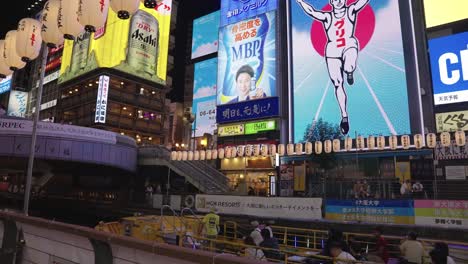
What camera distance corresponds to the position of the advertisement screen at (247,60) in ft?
121

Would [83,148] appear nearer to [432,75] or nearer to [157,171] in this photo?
[157,171]

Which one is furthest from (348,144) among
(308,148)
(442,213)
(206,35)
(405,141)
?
(206,35)

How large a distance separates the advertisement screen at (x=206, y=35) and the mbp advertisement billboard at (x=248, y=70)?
11.6 metres

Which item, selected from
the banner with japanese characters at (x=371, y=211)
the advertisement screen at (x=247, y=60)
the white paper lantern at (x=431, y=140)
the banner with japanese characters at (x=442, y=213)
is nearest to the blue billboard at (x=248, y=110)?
the advertisement screen at (x=247, y=60)

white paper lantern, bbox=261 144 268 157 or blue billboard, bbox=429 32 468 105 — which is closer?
blue billboard, bbox=429 32 468 105

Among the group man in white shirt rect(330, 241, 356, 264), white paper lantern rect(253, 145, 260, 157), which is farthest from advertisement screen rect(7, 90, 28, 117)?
man in white shirt rect(330, 241, 356, 264)

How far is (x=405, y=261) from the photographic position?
941cm

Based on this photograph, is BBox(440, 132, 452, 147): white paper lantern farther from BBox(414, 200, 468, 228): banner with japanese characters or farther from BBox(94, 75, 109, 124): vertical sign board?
BBox(94, 75, 109, 124): vertical sign board

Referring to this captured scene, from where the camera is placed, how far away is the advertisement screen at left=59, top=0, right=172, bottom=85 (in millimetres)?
57938

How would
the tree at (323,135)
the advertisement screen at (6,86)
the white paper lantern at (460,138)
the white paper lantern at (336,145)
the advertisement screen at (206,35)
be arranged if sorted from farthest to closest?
1. the advertisement screen at (6,86)
2. the advertisement screen at (206,35)
3. the tree at (323,135)
4. the white paper lantern at (336,145)
5. the white paper lantern at (460,138)

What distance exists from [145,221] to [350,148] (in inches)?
689

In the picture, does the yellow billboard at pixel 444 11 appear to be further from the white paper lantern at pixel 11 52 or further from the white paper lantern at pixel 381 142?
the white paper lantern at pixel 11 52

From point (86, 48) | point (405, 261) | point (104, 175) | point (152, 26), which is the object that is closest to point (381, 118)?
point (405, 261)

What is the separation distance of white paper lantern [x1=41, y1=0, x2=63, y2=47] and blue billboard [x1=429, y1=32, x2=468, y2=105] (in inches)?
997
